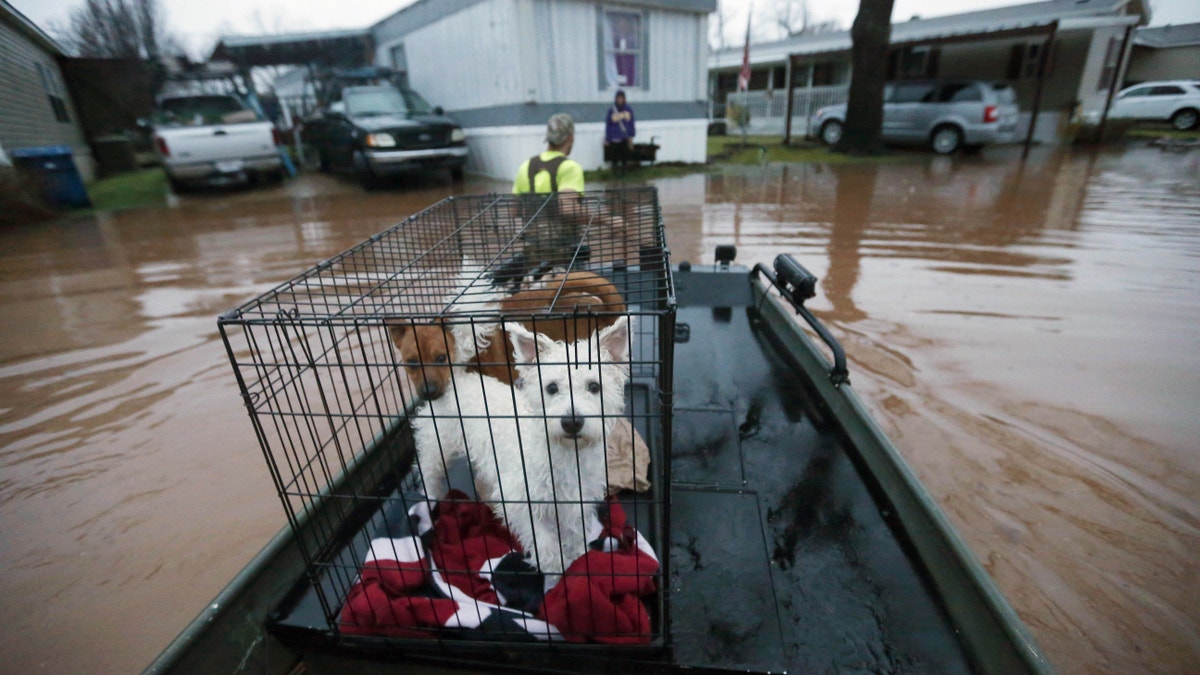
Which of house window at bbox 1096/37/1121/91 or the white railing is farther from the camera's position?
the white railing

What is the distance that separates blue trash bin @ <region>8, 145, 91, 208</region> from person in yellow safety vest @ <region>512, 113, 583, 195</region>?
34.7 feet

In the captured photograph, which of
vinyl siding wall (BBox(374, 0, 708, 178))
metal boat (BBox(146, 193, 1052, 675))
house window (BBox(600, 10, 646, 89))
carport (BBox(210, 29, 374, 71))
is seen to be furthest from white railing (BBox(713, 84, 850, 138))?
metal boat (BBox(146, 193, 1052, 675))

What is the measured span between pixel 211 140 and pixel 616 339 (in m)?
13.0

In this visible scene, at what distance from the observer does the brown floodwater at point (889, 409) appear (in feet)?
7.54

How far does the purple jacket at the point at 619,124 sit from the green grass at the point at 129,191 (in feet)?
31.8

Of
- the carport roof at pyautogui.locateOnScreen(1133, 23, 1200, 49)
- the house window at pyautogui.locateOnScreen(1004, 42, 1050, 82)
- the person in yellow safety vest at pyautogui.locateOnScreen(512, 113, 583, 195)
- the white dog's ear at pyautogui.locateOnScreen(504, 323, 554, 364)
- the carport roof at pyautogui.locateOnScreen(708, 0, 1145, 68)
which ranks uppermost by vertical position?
the carport roof at pyautogui.locateOnScreen(708, 0, 1145, 68)

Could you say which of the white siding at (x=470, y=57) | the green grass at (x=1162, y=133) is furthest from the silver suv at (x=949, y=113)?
the white siding at (x=470, y=57)

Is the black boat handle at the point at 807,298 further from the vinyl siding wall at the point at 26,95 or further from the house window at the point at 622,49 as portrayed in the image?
the vinyl siding wall at the point at 26,95

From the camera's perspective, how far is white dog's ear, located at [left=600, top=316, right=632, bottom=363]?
181cm

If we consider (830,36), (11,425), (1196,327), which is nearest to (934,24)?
(830,36)

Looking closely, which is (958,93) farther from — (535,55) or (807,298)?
(807,298)

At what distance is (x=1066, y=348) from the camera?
4.25 m

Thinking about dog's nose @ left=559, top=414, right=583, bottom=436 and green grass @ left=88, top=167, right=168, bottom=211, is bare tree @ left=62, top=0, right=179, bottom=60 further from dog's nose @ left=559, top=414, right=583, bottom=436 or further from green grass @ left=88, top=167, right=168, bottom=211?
dog's nose @ left=559, top=414, right=583, bottom=436

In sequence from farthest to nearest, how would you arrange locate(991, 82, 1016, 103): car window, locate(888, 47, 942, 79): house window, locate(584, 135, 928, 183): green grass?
locate(888, 47, 942, 79): house window
locate(991, 82, 1016, 103): car window
locate(584, 135, 928, 183): green grass
